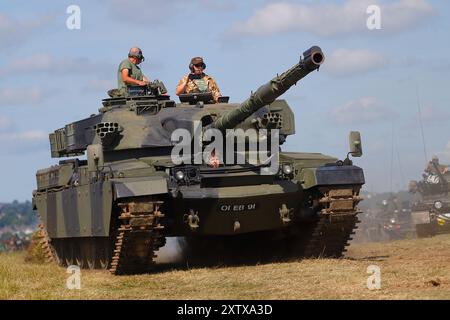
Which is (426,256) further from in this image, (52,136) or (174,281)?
(52,136)

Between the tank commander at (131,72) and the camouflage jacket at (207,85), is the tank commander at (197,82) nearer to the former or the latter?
the camouflage jacket at (207,85)

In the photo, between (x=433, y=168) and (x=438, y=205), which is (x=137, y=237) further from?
(x=433, y=168)

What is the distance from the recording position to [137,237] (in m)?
15.5

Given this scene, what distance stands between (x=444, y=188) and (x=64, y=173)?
1478 centimetres

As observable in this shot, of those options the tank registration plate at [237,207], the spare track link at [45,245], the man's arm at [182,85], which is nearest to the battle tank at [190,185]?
the tank registration plate at [237,207]

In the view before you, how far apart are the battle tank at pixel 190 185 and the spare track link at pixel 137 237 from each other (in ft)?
0.06

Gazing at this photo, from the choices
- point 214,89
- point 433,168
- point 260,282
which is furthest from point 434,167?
point 260,282

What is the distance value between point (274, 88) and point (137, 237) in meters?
3.19

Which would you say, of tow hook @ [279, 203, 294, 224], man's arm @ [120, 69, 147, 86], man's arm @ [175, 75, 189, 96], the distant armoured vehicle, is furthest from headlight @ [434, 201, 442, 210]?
tow hook @ [279, 203, 294, 224]

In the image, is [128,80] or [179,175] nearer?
[179,175]

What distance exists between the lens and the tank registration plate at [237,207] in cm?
1609
